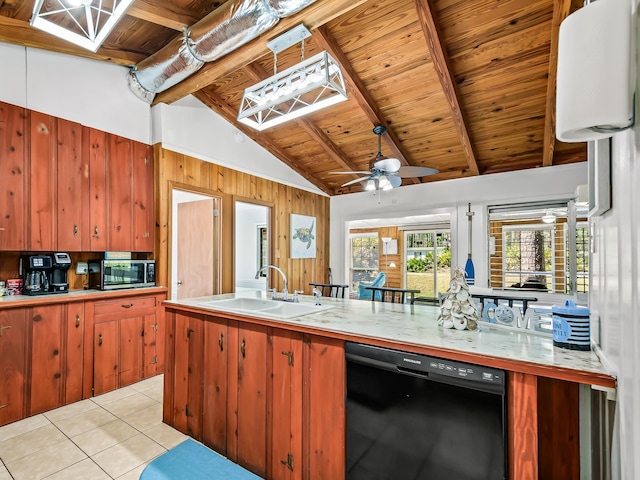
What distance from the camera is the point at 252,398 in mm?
1893

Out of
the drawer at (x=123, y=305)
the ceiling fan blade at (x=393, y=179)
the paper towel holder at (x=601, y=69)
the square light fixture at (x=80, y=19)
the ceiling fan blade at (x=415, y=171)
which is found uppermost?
the square light fixture at (x=80, y=19)

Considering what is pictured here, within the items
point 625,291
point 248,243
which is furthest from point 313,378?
point 248,243

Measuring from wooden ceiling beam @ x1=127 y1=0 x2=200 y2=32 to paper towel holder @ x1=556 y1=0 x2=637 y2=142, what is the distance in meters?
2.77

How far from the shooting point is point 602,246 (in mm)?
1224

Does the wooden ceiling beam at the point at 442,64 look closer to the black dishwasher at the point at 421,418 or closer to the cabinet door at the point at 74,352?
the black dishwasher at the point at 421,418

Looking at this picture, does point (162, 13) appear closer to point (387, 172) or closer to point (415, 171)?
point (387, 172)

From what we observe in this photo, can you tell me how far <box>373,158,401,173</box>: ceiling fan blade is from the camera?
10.7 ft

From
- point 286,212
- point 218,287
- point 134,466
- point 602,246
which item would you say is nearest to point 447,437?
point 602,246

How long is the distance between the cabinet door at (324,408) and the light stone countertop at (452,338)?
0.11 meters

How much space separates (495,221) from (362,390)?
443 centimetres

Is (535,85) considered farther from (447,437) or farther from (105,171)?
(105,171)

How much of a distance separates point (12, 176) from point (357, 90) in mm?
3219

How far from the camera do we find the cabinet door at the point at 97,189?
9.85 ft

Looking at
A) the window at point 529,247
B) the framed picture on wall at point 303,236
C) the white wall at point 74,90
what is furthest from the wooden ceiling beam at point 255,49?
the window at point 529,247
